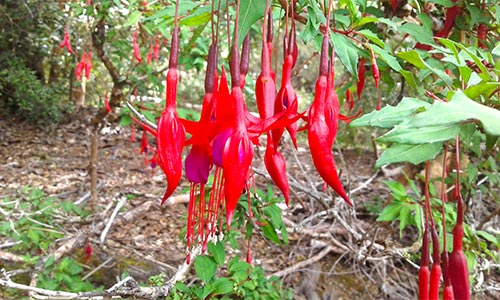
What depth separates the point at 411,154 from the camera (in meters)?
0.52

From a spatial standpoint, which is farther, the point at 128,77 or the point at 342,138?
the point at 342,138

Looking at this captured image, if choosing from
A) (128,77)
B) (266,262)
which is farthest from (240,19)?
(128,77)

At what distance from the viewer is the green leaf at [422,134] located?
0.39m

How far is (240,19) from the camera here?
19.4 inches

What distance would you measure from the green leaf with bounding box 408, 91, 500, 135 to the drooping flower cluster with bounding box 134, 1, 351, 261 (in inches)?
4.1

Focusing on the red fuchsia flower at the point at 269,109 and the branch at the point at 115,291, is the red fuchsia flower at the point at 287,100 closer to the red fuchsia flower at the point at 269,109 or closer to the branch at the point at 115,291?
the red fuchsia flower at the point at 269,109

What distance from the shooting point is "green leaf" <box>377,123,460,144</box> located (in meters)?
0.39

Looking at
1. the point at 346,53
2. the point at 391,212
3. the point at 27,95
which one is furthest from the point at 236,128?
the point at 27,95

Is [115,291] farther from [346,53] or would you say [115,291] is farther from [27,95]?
[27,95]

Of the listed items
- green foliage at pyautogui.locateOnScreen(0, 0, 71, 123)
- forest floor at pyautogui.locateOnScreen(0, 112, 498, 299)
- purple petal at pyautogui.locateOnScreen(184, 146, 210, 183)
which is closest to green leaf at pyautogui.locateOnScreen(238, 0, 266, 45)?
purple petal at pyautogui.locateOnScreen(184, 146, 210, 183)

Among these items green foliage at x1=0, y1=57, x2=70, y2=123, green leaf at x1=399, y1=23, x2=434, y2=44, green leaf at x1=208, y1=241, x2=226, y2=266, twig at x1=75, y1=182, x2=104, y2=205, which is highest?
green leaf at x1=399, y1=23, x2=434, y2=44

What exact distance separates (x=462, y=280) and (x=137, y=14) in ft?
4.72

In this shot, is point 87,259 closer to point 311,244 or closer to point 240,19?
point 311,244

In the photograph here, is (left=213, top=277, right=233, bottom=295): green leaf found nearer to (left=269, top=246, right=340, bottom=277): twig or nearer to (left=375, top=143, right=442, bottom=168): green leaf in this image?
(left=269, top=246, right=340, bottom=277): twig
